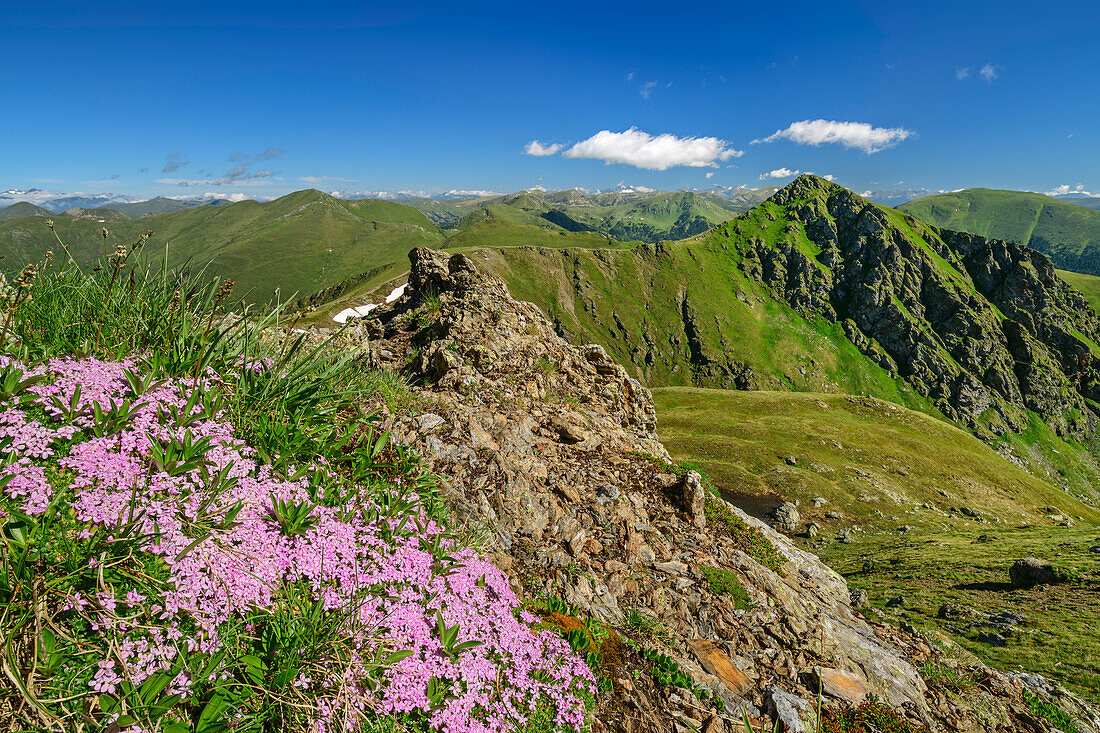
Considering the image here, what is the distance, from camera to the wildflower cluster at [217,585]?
10.4 feet

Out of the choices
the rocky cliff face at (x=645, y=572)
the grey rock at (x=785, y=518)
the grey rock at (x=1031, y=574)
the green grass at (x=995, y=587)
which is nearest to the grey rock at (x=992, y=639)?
the green grass at (x=995, y=587)

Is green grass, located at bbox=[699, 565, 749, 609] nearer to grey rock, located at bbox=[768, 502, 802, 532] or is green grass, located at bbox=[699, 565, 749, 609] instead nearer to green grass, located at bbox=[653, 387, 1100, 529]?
grey rock, located at bbox=[768, 502, 802, 532]

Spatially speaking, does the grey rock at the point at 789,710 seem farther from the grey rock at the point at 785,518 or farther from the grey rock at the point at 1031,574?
the grey rock at the point at 785,518

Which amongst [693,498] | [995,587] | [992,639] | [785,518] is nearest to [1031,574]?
[995,587]

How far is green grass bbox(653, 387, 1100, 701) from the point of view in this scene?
24234mm

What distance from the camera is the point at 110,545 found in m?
3.56

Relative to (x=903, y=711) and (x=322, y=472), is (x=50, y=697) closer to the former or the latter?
(x=322, y=472)

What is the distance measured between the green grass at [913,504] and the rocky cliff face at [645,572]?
1.94 m

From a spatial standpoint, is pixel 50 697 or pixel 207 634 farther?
pixel 207 634

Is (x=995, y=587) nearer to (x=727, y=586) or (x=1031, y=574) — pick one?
(x=1031, y=574)

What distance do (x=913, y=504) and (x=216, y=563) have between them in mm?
84190

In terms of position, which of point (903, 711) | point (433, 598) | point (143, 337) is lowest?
point (903, 711)

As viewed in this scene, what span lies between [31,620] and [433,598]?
9.80 feet

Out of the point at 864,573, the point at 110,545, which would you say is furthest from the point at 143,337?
the point at 864,573
